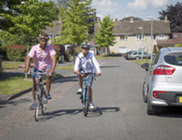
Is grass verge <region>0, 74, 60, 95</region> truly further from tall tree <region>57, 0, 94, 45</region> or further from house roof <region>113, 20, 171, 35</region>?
house roof <region>113, 20, 171, 35</region>

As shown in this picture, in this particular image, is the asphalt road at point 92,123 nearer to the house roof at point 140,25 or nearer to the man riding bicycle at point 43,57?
the man riding bicycle at point 43,57

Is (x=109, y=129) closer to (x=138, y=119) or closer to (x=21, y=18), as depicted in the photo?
(x=138, y=119)

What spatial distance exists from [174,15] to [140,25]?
392 inches

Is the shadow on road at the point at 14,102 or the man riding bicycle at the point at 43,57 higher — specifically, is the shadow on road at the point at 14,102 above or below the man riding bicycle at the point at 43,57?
below

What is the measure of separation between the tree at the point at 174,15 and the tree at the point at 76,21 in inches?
1856

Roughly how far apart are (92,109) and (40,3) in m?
10.1

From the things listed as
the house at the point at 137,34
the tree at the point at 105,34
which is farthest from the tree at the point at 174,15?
the tree at the point at 105,34

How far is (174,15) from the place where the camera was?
73.6 metres

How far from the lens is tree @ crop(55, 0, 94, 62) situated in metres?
29.7

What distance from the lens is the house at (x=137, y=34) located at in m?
78.0

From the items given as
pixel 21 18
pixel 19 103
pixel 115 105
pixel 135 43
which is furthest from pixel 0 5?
pixel 135 43

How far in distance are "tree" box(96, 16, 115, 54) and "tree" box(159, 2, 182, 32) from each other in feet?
51.6

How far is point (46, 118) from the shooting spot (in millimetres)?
6781

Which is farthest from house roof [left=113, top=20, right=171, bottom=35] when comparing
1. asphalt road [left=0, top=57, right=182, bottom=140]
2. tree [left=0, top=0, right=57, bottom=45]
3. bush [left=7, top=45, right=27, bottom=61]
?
asphalt road [left=0, top=57, right=182, bottom=140]
